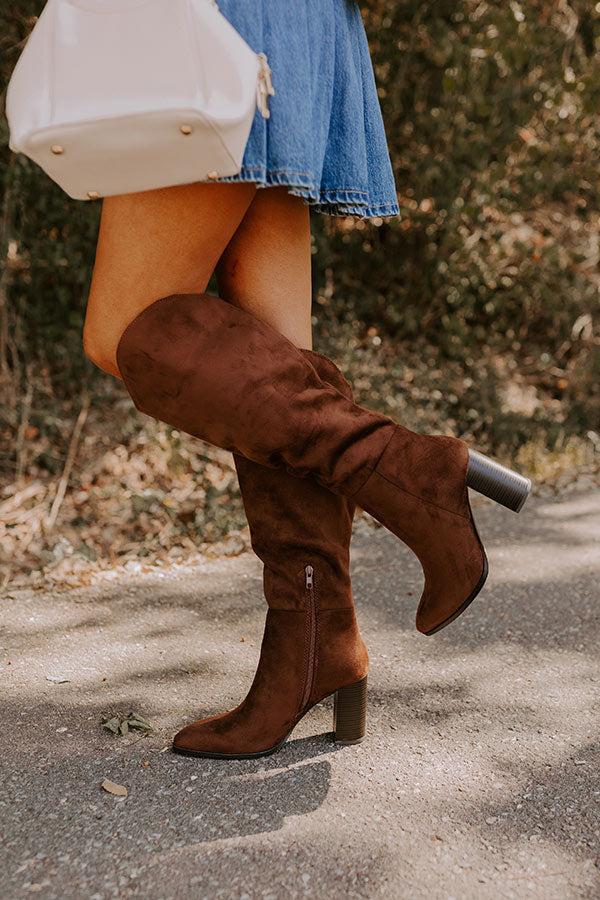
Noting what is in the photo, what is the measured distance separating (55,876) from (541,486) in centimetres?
272

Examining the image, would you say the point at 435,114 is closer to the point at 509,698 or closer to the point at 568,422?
the point at 568,422

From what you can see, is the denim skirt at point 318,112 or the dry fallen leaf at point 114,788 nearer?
the denim skirt at point 318,112

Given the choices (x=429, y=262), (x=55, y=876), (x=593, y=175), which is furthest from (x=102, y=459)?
(x=593, y=175)

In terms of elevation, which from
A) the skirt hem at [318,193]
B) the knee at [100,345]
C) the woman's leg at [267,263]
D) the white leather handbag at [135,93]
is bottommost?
the knee at [100,345]

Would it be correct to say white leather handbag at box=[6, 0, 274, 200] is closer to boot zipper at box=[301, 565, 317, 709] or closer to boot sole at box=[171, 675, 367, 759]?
boot zipper at box=[301, 565, 317, 709]

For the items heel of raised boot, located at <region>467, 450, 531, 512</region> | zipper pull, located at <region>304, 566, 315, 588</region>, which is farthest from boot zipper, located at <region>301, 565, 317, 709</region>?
heel of raised boot, located at <region>467, 450, 531, 512</region>

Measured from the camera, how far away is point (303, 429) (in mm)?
1430

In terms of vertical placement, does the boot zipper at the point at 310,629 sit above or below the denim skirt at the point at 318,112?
below

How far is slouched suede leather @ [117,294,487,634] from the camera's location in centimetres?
142

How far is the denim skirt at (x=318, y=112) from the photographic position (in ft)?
4.47

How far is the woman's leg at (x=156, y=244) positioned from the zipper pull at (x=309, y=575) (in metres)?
0.47

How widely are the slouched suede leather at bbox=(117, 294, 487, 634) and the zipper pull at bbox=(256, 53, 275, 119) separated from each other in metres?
0.29

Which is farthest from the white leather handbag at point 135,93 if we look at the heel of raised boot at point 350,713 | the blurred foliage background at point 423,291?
the blurred foliage background at point 423,291

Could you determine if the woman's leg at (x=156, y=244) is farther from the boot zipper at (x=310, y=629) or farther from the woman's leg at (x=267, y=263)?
the boot zipper at (x=310, y=629)
